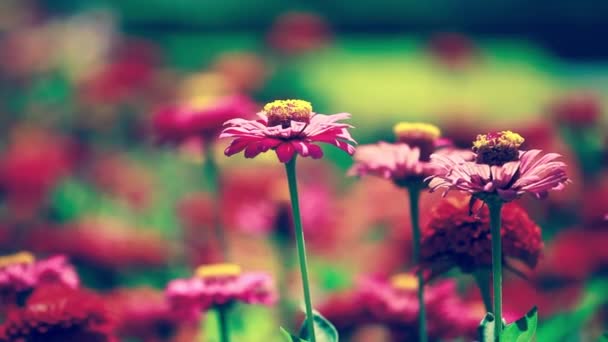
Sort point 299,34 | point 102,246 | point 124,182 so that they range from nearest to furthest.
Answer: point 102,246 → point 124,182 → point 299,34

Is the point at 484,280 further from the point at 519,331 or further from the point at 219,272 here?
the point at 219,272

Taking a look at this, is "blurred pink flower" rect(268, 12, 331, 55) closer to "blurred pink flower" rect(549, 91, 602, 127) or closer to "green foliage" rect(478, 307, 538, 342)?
"blurred pink flower" rect(549, 91, 602, 127)

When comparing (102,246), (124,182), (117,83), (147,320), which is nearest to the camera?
(147,320)

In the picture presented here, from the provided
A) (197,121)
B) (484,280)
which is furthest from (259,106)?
(484,280)

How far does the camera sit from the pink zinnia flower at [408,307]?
0.95 metres

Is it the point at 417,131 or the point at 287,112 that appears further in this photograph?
the point at 417,131

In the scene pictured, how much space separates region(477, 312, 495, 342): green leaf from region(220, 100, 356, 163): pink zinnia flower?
6.8 inches

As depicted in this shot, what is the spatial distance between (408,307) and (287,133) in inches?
13.9

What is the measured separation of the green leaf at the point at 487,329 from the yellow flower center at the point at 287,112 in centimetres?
23

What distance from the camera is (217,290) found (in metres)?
0.91

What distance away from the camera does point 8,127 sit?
2449 mm

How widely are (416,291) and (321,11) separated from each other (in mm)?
3758

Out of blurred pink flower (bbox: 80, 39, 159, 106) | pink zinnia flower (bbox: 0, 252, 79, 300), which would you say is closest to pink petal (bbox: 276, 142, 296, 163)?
pink zinnia flower (bbox: 0, 252, 79, 300)

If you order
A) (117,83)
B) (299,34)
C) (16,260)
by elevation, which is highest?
(299,34)
